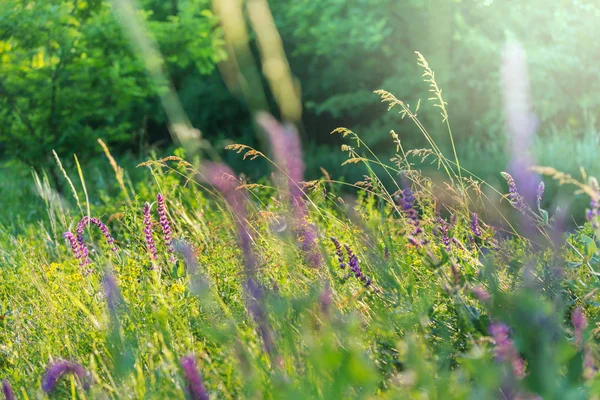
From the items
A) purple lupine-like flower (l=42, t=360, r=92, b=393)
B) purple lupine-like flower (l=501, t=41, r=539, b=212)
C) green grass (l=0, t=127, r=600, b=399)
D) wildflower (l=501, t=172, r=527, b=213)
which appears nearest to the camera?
green grass (l=0, t=127, r=600, b=399)

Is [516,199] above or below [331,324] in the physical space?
below

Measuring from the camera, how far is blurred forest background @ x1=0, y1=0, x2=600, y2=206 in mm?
8297

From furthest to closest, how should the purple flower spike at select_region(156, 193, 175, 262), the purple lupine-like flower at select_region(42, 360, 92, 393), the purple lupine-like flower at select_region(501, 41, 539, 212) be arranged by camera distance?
the purple lupine-like flower at select_region(501, 41, 539, 212) < the purple flower spike at select_region(156, 193, 175, 262) < the purple lupine-like flower at select_region(42, 360, 92, 393)

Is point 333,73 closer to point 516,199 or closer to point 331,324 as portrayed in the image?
point 516,199

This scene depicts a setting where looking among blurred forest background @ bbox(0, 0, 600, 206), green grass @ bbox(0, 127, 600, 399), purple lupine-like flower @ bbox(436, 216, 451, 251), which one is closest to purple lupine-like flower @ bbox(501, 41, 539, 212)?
blurred forest background @ bbox(0, 0, 600, 206)

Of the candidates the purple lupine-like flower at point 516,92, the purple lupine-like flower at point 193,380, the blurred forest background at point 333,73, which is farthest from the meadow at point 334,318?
the purple lupine-like flower at point 516,92

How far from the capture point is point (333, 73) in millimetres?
13609

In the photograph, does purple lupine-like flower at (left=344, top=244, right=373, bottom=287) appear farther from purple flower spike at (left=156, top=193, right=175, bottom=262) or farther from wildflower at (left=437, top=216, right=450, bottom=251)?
purple flower spike at (left=156, top=193, right=175, bottom=262)

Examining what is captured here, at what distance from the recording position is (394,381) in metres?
2.06

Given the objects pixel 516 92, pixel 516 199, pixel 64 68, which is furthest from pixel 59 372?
pixel 516 92

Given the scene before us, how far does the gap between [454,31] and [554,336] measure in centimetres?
1059

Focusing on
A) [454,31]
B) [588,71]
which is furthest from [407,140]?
[588,71]

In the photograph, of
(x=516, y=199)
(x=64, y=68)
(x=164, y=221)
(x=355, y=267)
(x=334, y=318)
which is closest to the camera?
(x=334, y=318)

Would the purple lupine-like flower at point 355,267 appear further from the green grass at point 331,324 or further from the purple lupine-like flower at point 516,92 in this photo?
the purple lupine-like flower at point 516,92
